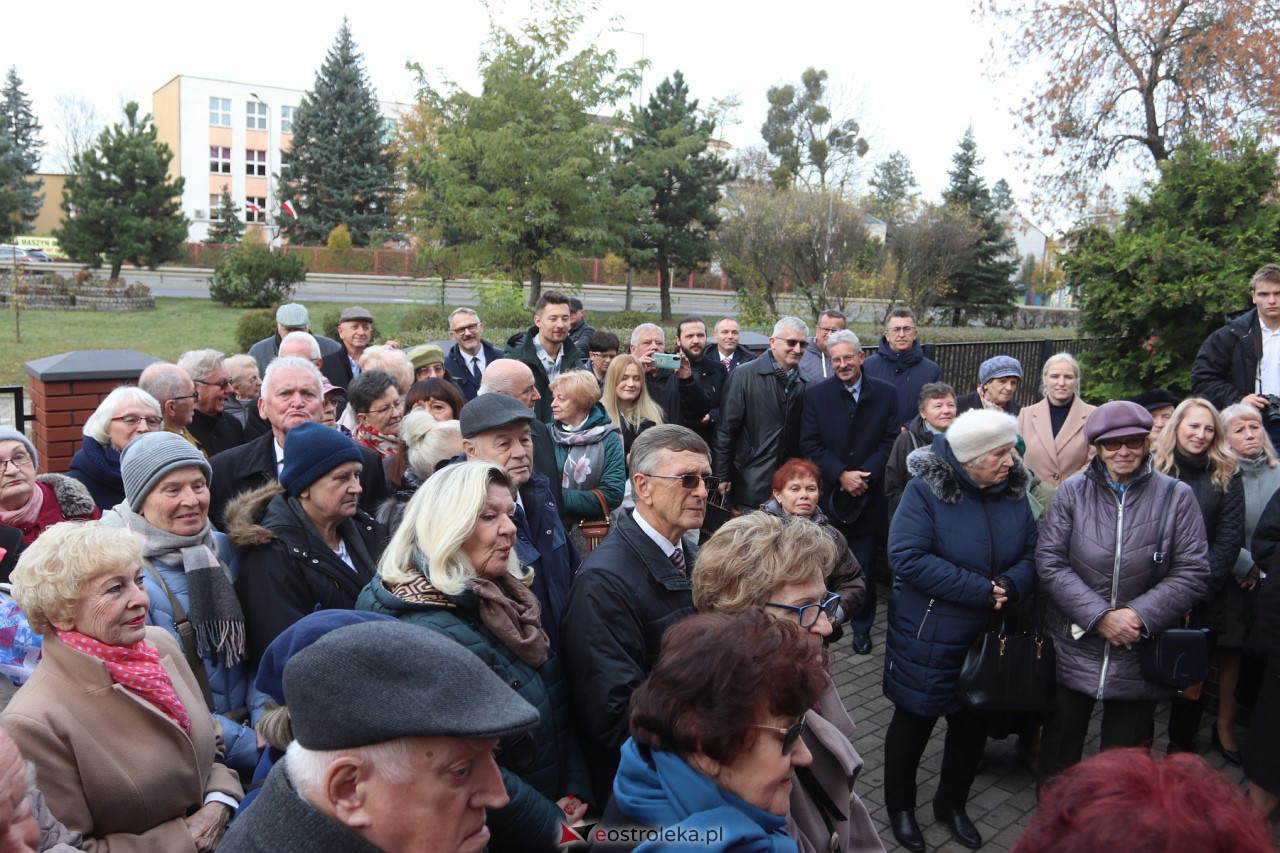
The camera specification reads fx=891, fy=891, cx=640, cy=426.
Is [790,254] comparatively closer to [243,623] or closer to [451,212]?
[451,212]

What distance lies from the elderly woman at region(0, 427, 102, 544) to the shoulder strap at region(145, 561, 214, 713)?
0.70 m

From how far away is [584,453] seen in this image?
16.4 ft

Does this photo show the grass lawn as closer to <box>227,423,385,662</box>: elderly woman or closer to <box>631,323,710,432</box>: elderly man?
<box>631,323,710,432</box>: elderly man

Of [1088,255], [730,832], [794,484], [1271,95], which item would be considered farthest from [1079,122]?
[730,832]

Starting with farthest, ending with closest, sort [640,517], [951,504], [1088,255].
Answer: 1. [1088,255]
2. [951,504]
3. [640,517]

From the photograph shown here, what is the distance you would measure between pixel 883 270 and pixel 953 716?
887 inches

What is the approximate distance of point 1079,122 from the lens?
18.8m

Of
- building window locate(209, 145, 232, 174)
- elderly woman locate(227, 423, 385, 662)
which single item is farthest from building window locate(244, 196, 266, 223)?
elderly woman locate(227, 423, 385, 662)

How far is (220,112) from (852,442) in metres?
68.2

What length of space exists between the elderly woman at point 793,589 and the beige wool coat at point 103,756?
1.62m

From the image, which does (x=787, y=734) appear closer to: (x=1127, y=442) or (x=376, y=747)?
(x=376, y=747)

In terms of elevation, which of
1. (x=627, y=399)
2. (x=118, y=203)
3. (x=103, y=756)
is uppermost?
(x=118, y=203)

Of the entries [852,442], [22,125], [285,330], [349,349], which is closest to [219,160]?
[22,125]

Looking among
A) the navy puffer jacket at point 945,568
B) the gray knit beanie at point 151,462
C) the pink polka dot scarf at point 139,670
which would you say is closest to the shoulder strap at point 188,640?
the gray knit beanie at point 151,462
